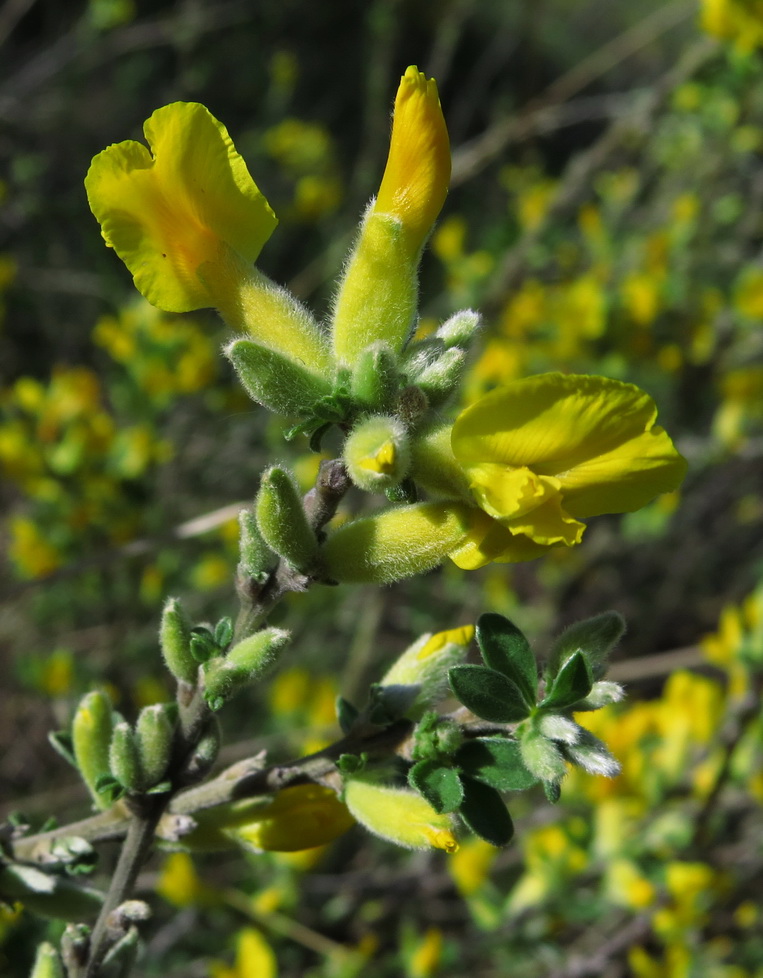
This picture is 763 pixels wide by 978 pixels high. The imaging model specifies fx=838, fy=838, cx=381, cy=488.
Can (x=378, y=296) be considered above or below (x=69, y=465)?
above

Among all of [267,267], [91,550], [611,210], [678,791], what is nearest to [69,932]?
[678,791]

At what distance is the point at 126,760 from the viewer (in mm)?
820

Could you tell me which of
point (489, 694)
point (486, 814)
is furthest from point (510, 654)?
point (486, 814)

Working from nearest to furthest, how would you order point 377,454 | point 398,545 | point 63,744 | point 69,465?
point 377,454
point 398,545
point 63,744
point 69,465

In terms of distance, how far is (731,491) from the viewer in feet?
14.0

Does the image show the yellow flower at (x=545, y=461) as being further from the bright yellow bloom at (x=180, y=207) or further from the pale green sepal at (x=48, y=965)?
the pale green sepal at (x=48, y=965)

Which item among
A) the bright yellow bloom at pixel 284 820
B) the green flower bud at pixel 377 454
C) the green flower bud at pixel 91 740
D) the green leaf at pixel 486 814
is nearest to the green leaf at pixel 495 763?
the green leaf at pixel 486 814

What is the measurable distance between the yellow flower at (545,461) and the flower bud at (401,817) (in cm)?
25

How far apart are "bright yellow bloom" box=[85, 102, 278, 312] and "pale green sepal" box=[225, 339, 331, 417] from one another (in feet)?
0.48

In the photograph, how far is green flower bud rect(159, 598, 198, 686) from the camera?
2.70 ft

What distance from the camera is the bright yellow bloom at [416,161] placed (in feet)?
2.51

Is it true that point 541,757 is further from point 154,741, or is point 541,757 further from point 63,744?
point 63,744

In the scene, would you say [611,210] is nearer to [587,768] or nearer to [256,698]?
[256,698]

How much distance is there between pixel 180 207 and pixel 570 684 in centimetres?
58
